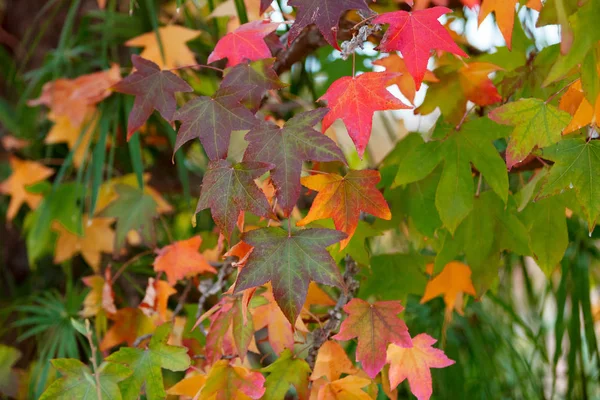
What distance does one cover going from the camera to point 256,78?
67 centimetres

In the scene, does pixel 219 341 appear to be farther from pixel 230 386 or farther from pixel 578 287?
pixel 578 287

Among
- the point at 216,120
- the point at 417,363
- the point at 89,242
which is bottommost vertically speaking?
the point at 89,242

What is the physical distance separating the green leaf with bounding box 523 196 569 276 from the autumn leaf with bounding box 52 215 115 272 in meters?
0.81

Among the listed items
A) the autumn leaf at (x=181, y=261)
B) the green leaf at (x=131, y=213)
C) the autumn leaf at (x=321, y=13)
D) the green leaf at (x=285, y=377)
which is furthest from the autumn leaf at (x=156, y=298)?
the autumn leaf at (x=321, y=13)

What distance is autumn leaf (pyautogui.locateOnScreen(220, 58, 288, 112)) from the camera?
66 cm

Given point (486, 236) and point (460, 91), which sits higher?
point (460, 91)

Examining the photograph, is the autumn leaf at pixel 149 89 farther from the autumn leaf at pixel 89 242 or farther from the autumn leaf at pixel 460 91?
the autumn leaf at pixel 89 242

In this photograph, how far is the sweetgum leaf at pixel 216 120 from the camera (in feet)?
2.06

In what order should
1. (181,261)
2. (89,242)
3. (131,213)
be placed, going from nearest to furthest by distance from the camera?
(181,261) → (131,213) → (89,242)

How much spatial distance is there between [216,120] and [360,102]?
0.15 m

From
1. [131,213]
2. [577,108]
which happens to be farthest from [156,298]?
[577,108]

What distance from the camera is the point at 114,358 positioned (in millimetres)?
708

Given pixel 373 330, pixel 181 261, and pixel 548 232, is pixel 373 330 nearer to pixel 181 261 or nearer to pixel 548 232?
pixel 548 232

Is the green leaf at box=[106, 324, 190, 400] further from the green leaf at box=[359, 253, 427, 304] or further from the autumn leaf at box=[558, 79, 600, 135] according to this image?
the autumn leaf at box=[558, 79, 600, 135]
